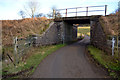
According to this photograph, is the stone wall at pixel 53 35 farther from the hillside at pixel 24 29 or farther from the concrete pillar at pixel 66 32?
the hillside at pixel 24 29

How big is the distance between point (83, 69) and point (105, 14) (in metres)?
9.17

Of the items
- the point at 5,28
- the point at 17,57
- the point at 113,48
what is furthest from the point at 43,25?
the point at 113,48

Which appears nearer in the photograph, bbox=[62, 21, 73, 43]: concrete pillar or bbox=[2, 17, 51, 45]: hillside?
bbox=[2, 17, 51, 45]: hillside

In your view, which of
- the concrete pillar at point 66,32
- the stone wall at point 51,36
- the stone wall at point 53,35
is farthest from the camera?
the concrete pillar at point 66,32

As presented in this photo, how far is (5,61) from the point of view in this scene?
18.6 feet

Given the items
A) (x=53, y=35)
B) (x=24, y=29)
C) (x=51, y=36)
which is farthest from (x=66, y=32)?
(x=24, y=29)

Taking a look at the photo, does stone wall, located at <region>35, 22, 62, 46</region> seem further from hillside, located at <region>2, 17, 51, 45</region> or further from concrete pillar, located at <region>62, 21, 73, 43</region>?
concrete pillar, located at <region>62, 21, 73, 43</region>

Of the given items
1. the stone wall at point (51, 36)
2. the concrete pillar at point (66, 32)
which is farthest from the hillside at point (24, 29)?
the concrete pillar at point (66, 32)

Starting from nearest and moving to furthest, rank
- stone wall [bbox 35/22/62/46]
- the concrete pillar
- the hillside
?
1. stone wall [bbox 35/22/62/46]
2. the hillside
3. the concrete pillar

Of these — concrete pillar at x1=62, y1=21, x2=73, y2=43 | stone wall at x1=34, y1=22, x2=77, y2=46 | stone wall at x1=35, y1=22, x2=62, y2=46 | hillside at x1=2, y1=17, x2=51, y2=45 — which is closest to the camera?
stone wall at x1=35, y1=22, x2=62, y2=46

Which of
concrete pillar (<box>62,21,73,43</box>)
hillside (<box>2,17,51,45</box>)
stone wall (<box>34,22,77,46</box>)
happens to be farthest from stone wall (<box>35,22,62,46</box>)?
concrete pillar (<box>62,21,73,43</box>)

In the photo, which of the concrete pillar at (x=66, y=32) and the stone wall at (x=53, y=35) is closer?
the stone wall at (x=53, y=35)

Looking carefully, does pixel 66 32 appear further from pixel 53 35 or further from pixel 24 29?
pixel 24 29

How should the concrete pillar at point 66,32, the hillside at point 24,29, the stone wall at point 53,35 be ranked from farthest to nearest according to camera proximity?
1. the concrete pillar at point 66,32
2. the stone wall at point 53,35
3. the hillside at point 24,29
